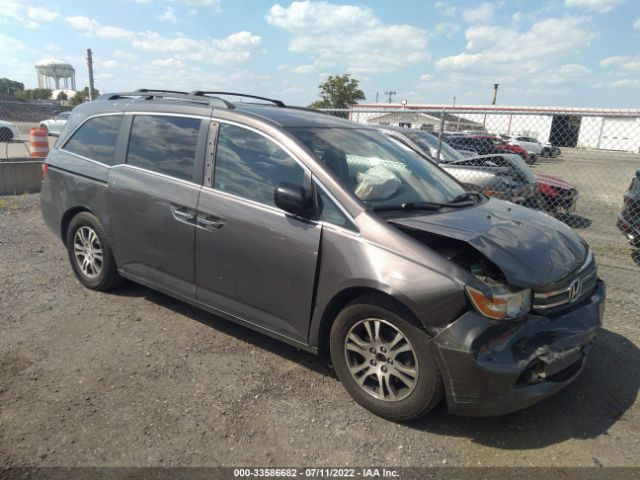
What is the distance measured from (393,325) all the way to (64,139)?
155 inches

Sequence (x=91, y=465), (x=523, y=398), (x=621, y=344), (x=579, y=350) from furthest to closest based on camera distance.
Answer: (x=621, y=344) → (x=579, y=350) → (x=523, y=398) → (x=91, y=465)

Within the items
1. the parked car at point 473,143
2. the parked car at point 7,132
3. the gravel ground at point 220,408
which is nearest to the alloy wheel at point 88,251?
the gravel ground at point 220,408

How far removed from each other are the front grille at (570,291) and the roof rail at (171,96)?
8.46 ft

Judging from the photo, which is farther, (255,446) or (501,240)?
(501,240)

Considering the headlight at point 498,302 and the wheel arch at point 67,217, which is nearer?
the headlight at point 498,302

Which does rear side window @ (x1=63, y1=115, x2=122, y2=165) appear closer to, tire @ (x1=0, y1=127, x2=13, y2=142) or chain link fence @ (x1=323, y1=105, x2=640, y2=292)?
chain link fence @ (x1=323, y1=105, x2=640, y2=292)

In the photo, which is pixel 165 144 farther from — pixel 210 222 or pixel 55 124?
pixel 55 124

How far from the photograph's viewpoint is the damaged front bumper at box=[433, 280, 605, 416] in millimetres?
2559

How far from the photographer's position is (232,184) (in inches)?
137

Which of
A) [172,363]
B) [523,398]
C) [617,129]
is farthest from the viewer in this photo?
[617,129]

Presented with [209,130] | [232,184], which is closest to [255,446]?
[232,184]

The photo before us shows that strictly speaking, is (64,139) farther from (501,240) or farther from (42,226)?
(501,240)

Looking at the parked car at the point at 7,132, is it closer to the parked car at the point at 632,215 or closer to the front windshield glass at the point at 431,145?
the front windshield glass at the point at 431,145

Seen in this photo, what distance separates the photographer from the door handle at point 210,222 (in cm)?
344
